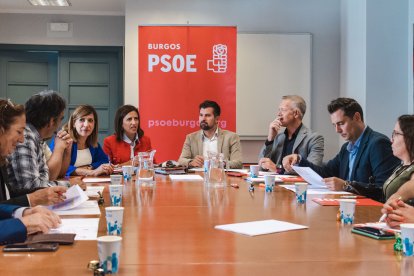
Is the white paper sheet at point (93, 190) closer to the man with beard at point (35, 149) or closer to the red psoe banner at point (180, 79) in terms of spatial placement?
the man with beard at point (35, 149)

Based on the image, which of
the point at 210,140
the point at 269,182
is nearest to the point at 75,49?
the point at 210,140

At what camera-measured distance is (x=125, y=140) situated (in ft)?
14.9

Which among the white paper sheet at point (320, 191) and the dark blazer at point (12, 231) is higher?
the dark blazer at point (12, 231)

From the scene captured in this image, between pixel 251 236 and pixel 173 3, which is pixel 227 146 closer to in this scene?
pixel 173 3

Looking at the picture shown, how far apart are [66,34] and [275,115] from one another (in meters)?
2.81

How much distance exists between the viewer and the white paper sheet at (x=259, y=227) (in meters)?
1.70

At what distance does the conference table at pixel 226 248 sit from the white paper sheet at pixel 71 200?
0.46 ft

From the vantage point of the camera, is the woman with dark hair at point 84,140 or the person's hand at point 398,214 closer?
the person's hand at point 398,214

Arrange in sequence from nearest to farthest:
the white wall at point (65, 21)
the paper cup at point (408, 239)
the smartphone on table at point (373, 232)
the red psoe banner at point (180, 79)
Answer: the paper cup at point (408, 239)
the smartphone on table at point (373, 232)
the red psoe banner at point (180, 79)
the white wall at point (65, 21)

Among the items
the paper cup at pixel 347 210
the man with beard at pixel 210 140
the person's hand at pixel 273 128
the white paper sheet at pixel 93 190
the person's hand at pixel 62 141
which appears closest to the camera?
the paper cup at pixel 347 210

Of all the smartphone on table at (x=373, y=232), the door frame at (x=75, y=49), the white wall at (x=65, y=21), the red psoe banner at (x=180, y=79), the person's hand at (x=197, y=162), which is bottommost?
the smartphone on table at (x=373, y=232)

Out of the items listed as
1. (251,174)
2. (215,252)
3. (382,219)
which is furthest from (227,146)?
(215,252)

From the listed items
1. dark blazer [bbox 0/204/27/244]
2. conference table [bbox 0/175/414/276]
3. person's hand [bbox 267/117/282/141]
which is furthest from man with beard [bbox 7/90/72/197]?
person's hand [bbox 267/117/282/141]

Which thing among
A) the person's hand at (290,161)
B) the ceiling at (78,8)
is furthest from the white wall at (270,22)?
the person's hand at (290,161)
